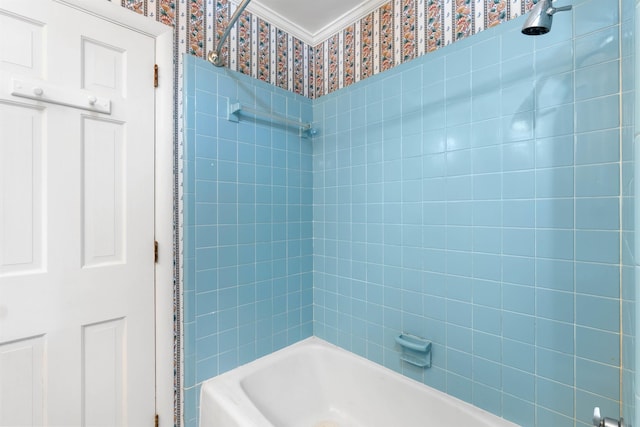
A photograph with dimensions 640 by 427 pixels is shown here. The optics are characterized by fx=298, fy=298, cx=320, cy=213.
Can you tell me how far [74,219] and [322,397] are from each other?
5.00 feet


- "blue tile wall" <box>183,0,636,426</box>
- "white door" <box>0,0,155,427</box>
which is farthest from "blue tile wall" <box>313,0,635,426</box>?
"white door" <box>0,0,155,427</box>

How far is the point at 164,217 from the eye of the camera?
1.35 metres

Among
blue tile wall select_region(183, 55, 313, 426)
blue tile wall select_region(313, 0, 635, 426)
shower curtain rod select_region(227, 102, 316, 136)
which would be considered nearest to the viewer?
blue tile wall select_region(313, 0, 635, 426)

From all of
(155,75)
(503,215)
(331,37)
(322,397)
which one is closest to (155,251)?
(155,75)

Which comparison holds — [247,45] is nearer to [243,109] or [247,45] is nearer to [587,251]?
[243,109]

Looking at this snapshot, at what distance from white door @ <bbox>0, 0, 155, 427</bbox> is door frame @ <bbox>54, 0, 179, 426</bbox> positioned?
0.03 m

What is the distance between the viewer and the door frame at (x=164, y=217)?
53.1 inches

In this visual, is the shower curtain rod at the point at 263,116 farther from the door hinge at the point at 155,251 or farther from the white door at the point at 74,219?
the door hinge at the point at 155,251

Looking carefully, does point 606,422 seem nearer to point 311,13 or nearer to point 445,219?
point 445,219

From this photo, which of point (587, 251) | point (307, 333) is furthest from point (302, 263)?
point (587, 251)

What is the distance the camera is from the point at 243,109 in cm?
156

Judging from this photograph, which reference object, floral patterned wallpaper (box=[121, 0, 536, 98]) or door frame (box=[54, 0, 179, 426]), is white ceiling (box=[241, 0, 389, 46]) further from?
door frame (box=[54, 0, 179, 426])

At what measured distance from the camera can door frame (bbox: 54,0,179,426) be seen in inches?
53.1

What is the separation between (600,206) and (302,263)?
56.4 inches
